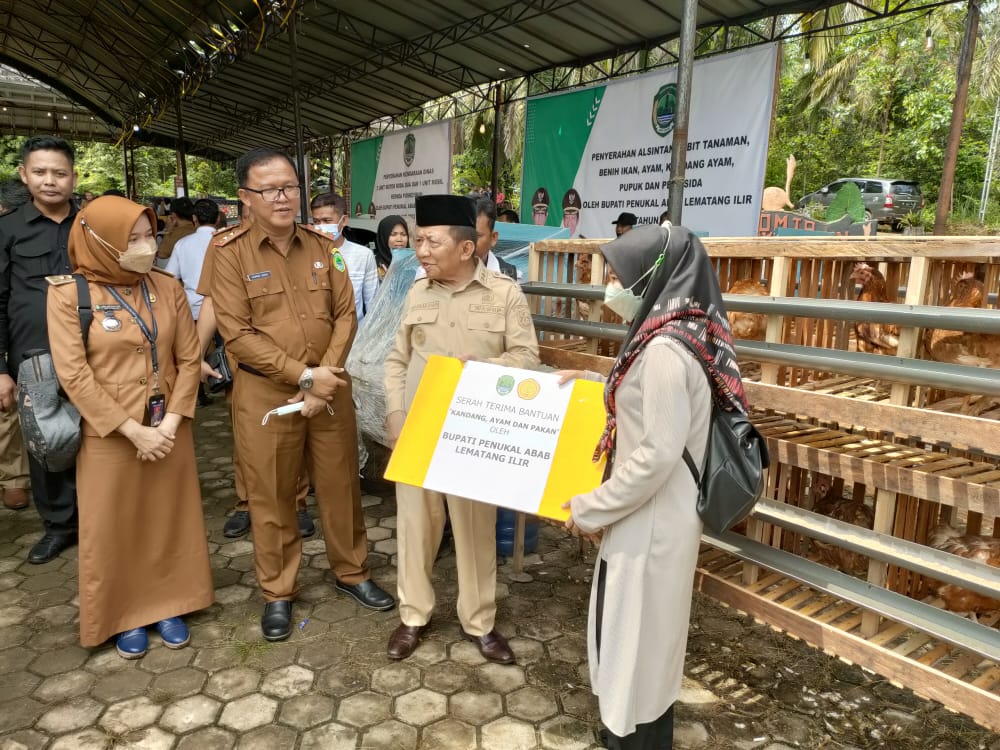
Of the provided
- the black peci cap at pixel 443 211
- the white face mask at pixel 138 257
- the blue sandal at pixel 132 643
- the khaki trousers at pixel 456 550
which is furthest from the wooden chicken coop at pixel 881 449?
the blue sandal at pixel 132 643

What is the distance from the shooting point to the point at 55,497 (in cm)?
347

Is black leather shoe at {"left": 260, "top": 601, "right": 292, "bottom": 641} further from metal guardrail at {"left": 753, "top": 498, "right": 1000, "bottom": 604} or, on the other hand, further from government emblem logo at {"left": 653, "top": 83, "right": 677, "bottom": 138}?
government emblem logo at {"left": 653, "top": 83, "right": 677, "bottom": 138}

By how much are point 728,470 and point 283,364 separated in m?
1.65

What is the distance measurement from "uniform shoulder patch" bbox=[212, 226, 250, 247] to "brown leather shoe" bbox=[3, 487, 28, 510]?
2.55 meters

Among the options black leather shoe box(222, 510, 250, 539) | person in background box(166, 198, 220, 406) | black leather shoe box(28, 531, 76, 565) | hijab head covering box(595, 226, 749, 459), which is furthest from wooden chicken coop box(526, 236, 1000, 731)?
person in background box(166, 198, 220, 406)

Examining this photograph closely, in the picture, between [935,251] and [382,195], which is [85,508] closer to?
[935,251]

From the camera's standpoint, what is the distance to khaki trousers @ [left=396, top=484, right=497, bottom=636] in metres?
2.60

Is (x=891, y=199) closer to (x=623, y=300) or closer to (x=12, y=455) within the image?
(x=623, y=300)

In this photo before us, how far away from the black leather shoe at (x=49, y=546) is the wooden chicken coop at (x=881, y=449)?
286cm

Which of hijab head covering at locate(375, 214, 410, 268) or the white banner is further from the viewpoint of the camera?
the white banner

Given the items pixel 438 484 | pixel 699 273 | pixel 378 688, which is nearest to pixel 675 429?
pixel 699 273

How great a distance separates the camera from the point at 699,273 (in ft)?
5.67

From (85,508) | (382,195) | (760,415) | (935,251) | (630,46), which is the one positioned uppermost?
(630,46)

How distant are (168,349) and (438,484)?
1.24m
